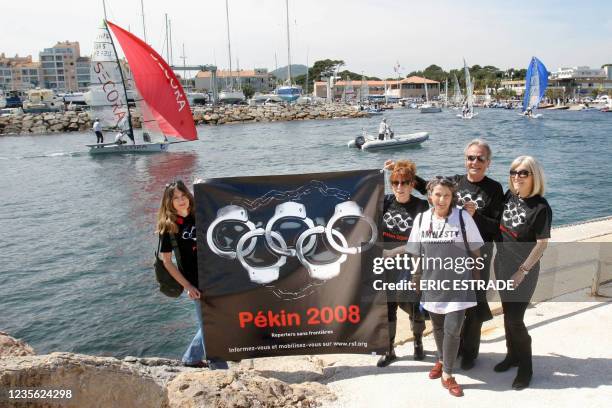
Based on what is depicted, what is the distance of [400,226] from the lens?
166 inches

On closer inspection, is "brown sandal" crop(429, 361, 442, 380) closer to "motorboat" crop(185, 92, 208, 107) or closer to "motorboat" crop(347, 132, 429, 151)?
"motorboat" crop(347, 132, 429, 151)

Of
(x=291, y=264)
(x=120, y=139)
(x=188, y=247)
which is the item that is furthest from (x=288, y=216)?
(x=120, y=139)

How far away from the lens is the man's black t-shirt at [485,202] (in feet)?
13.2

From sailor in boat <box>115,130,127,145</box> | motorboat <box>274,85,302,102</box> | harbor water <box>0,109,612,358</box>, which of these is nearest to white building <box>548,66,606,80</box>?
motorboat <box>274,85,302,102</box>

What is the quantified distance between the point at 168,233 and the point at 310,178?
4.06 feet

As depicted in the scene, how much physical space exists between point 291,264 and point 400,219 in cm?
97

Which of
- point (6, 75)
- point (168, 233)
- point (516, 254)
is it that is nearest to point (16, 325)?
point (168, 233)

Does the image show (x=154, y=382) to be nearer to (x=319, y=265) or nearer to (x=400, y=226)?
(x=319, y=265)

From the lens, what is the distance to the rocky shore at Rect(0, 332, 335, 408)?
9.19 feet

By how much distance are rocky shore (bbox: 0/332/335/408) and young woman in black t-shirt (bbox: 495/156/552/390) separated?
1471 millimetres

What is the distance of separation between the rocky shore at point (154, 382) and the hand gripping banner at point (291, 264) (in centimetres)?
37

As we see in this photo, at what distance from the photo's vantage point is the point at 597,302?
16.9 ft

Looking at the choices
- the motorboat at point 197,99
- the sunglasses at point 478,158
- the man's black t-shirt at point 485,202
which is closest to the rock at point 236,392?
the man's black t-shirt at point 485,202

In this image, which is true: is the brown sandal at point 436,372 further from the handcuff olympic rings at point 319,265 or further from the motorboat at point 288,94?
the motorboat at point 288,94
